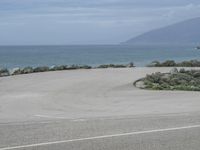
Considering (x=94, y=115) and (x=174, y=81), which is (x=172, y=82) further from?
(x=94, y=115)

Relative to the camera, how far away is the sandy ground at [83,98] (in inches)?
646

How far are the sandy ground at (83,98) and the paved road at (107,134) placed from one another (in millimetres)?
1542

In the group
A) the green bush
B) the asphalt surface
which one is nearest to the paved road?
the asphalt surface

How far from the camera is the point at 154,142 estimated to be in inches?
419

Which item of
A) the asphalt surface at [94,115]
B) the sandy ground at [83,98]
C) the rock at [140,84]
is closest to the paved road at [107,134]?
the asphalt surface at [94,115]

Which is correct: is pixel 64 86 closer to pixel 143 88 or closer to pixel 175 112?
pixel 143 88

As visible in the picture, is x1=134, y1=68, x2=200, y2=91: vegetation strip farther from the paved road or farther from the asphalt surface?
the paved road

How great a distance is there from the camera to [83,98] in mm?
20641

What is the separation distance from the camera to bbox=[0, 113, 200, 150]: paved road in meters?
10.3

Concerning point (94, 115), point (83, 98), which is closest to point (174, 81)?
point (83, 98)

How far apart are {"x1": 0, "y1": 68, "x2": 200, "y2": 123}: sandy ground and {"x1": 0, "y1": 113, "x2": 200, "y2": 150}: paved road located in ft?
5.06

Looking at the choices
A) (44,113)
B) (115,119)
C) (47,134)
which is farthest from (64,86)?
(47,134)

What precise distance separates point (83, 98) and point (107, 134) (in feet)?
29.8

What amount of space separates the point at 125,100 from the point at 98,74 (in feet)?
32.4
